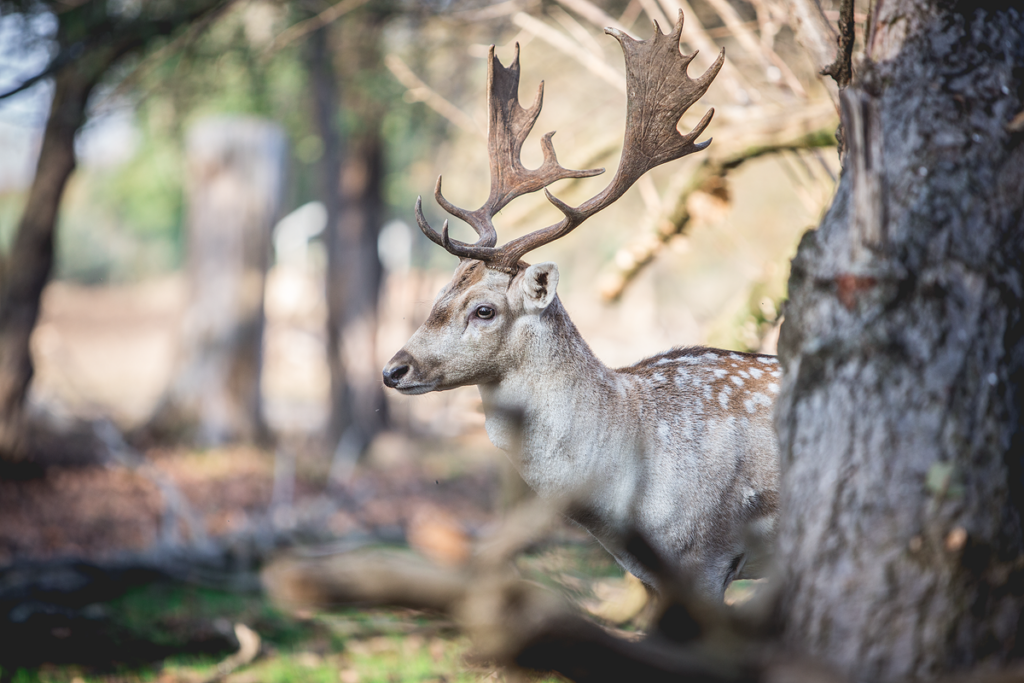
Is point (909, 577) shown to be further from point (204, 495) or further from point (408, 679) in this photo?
point (204, 495)

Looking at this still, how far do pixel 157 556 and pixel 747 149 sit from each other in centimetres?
466

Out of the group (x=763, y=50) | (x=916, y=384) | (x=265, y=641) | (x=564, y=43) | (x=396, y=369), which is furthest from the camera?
(x=564, y=43)

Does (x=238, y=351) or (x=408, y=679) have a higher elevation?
(x=238, y=351)

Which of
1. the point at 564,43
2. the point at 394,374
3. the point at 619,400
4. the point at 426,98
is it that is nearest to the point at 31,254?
the point at 426,98

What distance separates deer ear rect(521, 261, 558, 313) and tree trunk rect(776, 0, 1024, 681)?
4.80 feet

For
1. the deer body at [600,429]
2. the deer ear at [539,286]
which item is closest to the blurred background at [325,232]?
the deer body at [600,429]

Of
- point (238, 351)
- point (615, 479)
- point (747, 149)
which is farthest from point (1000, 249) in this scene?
point (238, 351)

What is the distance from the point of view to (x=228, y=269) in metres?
11.6

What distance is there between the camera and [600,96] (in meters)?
10.9

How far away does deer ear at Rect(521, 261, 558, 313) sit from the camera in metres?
3.54

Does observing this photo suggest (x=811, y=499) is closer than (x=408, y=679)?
Yes

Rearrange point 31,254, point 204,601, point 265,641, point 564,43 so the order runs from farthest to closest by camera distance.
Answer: point 31,254 → point 204,601 → point 564,43 → point 265,641

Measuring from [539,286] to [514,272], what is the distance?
18 cm

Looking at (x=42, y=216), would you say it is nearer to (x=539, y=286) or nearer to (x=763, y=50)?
(x=539, y=286)
